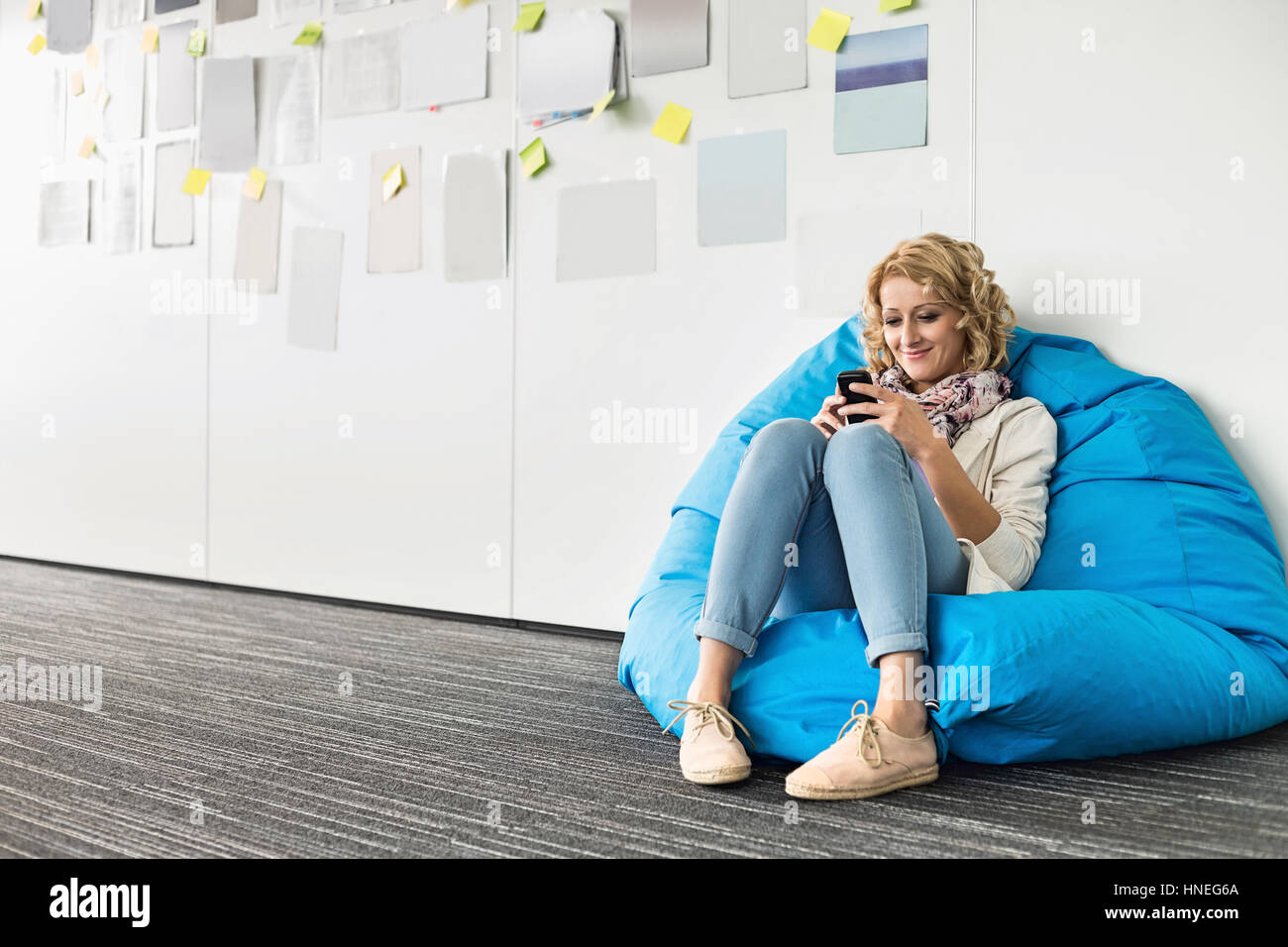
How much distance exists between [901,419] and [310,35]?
2.38 meters

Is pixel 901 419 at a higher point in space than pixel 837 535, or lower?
higher

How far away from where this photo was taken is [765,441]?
1478 millimetres

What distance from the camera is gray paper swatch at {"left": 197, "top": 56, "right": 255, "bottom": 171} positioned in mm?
3264

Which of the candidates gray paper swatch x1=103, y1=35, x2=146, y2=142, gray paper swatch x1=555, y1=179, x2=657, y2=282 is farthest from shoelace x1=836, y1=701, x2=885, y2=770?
gray paper swatch x1=103, y1=35, x2=146, y2=142

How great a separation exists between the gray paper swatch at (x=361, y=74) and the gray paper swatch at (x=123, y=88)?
0.89 meters

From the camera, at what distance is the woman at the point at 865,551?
1362mm

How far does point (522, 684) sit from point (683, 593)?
474 millimetres

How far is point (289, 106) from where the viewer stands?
125 inches

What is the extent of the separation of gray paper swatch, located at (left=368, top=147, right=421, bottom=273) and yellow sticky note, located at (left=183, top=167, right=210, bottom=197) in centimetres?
73

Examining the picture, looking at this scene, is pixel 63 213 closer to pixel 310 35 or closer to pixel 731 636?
pixel 310 35

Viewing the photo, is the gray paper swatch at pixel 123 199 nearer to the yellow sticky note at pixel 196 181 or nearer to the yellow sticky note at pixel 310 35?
the yellow sticky note at pixel 196 181

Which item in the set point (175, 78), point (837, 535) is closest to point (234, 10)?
point (175, 78)

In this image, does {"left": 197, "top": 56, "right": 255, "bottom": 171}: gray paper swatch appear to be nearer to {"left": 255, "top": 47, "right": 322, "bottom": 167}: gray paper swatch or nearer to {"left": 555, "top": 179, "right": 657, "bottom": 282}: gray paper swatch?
{"left": 255, "top": 47, "right": 322, "bottom": 167}: gray paper swatch

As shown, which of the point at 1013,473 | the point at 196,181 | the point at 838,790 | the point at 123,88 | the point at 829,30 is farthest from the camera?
the point at 123,88
